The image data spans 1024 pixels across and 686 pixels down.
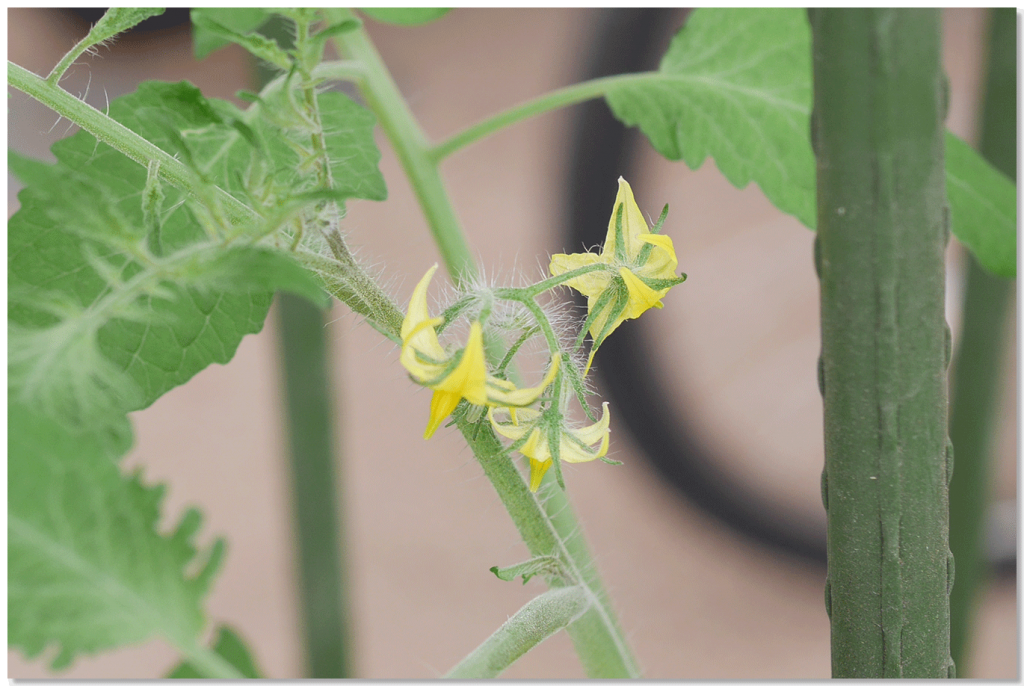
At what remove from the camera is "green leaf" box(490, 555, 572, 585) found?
11cm

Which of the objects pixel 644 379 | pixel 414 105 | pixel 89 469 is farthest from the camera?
pixel 644 379

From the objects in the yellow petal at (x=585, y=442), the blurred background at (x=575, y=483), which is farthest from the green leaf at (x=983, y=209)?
Result: the blurred background at (x=575, y=483)

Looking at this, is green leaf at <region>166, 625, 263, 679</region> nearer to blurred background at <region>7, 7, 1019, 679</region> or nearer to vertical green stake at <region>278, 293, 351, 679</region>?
vertical green stake at <region>278, 293, 351, 679</region>

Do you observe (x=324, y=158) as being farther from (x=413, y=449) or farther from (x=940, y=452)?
(x=413, y=449)

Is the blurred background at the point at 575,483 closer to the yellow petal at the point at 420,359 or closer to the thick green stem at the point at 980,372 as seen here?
the thick green stem at the point at 980,372

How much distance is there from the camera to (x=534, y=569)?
116mm

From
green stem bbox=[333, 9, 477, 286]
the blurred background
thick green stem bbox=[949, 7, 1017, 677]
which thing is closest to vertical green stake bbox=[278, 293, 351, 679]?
green stem bbox=[333, 9, 477, 286]

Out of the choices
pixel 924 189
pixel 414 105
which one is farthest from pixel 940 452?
pixel 414 105

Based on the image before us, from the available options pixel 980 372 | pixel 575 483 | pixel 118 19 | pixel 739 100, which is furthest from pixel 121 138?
pixel 575 483

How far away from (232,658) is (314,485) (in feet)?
0.42

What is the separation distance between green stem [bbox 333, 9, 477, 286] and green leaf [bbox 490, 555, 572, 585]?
64mm

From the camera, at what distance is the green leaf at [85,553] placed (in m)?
0.09

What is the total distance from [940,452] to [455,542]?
21.1 inches

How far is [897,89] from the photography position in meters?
0.10
